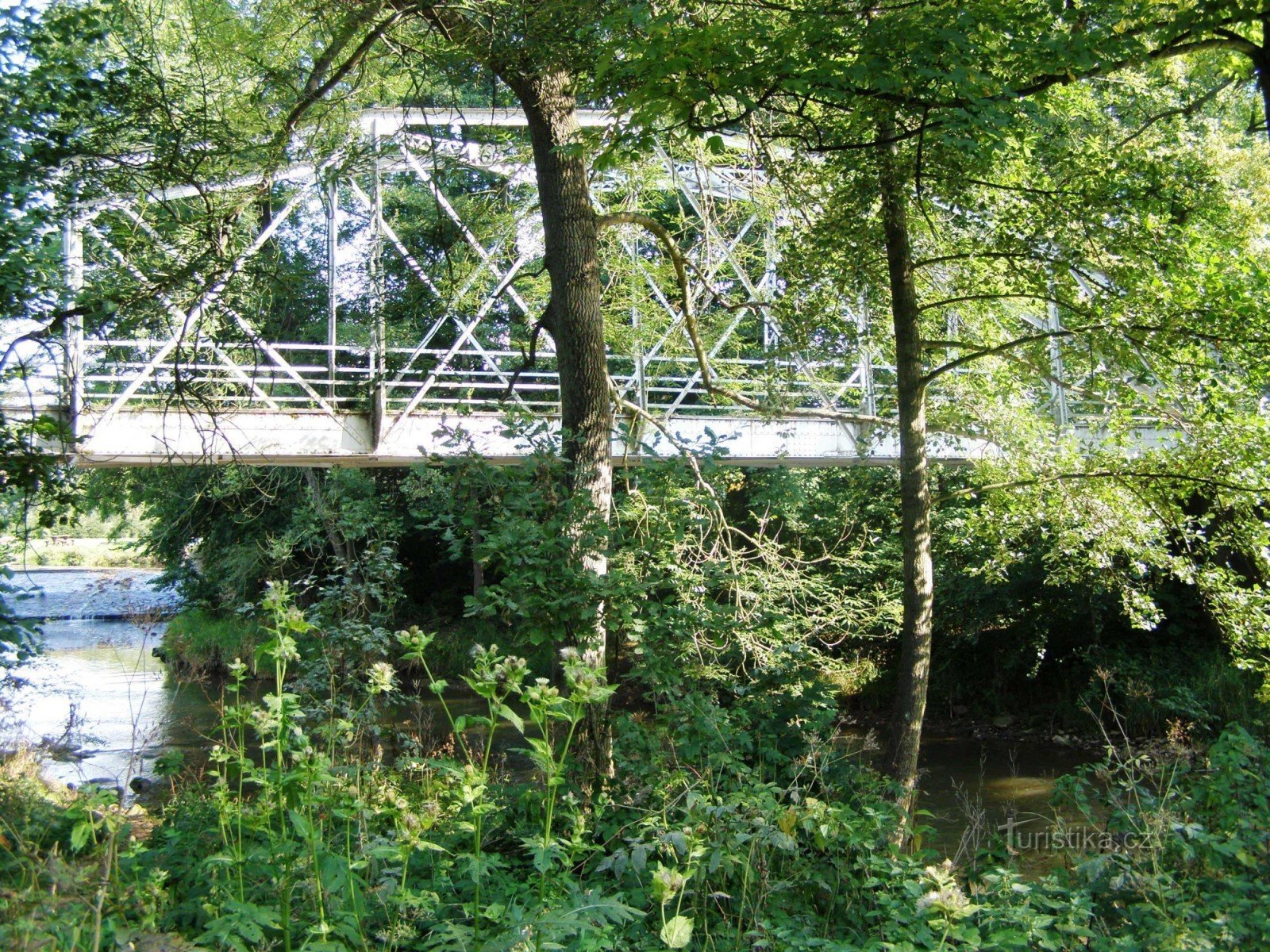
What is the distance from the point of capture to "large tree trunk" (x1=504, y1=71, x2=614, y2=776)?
225 inches

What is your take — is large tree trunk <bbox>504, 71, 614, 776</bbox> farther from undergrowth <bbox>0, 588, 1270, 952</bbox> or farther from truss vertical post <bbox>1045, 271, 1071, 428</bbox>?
truss vertical post <bbox>1045, 271, 1071, 428</bbox>

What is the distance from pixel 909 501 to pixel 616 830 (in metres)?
3.31

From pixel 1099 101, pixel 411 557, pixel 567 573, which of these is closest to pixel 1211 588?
pixel 1099 101

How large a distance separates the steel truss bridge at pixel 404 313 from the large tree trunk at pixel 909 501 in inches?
38.9

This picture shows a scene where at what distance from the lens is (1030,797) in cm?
1168

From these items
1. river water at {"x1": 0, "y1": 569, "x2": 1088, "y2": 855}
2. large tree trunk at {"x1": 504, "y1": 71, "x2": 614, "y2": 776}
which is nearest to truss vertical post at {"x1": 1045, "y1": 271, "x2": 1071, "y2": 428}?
river water at {"x1": 0, "y1": 569, "x2": 1088, "y2": 855}

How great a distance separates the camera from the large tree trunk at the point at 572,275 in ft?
18.8

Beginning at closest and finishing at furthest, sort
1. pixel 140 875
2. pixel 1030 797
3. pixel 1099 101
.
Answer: pixel 140 875 < pixel 1099 101 < pixel 1030 797

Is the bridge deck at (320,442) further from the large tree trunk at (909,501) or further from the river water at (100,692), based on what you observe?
the large tree trunk at (909,501)

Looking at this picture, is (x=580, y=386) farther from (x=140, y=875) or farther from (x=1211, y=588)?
(x=1211, y=588)

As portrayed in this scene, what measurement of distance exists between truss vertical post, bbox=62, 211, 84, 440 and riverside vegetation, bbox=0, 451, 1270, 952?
2097 mm

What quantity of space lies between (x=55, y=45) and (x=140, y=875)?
4.32 metres

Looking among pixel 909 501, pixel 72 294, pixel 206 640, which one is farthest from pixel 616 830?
pixel 206 640

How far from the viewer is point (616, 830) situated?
4.16m
